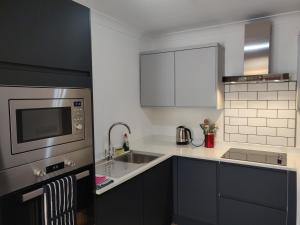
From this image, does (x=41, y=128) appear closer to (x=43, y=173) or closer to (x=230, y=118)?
(x=43, y=173)

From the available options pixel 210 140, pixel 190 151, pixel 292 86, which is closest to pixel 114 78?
pixel 190 151

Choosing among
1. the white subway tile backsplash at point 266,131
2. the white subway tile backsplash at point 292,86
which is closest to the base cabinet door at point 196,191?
the white subway tile backsplash at point 266,131

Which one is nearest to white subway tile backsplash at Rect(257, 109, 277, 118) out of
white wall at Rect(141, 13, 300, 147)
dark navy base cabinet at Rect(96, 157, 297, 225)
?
white wall at Rect(141, 13, 300, 147)

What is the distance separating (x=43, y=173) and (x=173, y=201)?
5.90 ft

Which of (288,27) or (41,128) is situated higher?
(288,27)

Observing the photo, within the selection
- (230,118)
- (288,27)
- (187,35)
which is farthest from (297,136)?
(187,35)

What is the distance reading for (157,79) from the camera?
293 centimetres

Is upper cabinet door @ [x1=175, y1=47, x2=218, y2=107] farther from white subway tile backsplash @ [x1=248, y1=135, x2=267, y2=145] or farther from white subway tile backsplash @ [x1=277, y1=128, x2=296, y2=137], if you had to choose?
white subway tile backsplash @ [x1=277, y1=128, x2=296, y2=137]

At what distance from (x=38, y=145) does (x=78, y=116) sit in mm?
271

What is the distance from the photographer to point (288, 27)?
2.45m

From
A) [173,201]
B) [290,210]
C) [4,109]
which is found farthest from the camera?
[173,201]

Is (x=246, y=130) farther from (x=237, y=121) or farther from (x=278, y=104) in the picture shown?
(x=278, y=104)

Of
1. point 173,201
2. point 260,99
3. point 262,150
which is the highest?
point 260,99

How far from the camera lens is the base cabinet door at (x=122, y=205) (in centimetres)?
165
